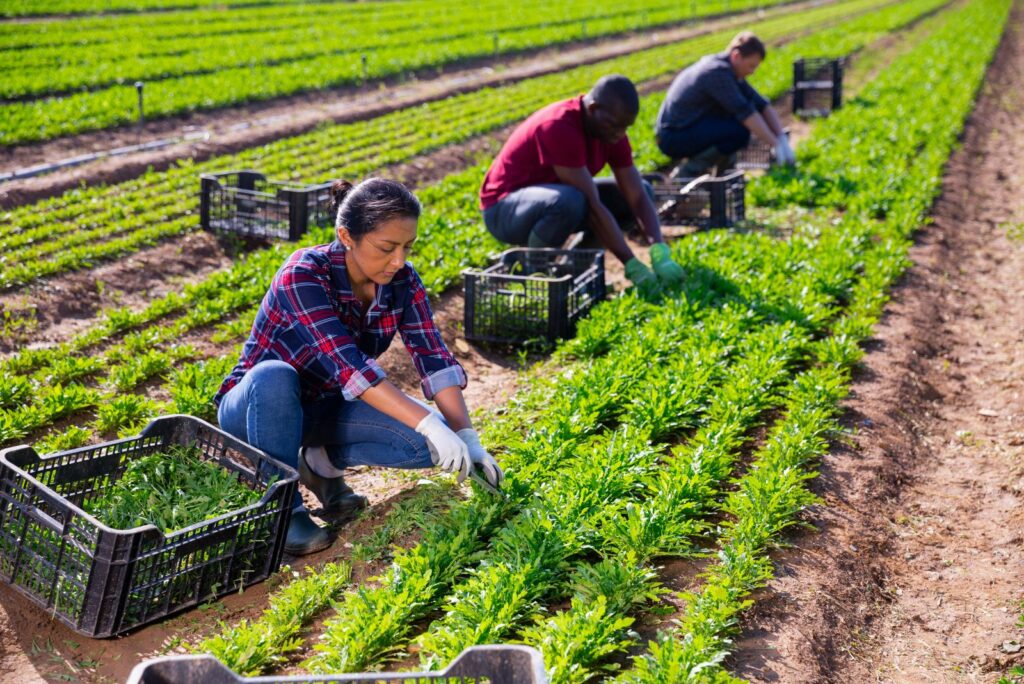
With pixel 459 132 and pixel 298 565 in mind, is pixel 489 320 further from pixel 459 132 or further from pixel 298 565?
pixel 459 132

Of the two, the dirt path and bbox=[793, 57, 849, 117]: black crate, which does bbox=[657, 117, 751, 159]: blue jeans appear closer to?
the dirt path

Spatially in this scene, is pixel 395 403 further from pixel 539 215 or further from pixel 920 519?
pixel 539 215

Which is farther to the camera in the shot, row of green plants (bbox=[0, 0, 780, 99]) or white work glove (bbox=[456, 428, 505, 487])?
row of green plants (bbox=[0, 0, 780, 99])

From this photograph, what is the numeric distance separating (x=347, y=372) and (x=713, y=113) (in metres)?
6.72

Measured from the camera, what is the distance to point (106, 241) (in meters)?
8.42

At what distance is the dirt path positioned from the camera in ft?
12.5

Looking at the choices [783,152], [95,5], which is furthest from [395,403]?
[95,5]

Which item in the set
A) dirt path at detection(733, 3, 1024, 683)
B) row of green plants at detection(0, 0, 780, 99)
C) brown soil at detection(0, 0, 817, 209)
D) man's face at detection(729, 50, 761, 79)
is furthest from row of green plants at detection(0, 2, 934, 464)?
row of green plants at detection(0, 0, 780, 99)

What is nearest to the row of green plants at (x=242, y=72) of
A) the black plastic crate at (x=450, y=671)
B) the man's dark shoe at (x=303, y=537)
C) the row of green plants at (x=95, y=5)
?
the row of green plants at (x=95, y=5)

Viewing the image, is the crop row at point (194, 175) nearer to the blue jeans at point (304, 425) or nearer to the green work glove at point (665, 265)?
the blue jeans at point (304, 425)

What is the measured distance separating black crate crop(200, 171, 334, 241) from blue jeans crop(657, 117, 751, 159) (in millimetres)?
3315

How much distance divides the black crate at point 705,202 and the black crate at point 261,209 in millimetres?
2749

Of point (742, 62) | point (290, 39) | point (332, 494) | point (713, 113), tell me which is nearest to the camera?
point (332, 494)

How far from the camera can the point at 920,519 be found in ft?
15.9
